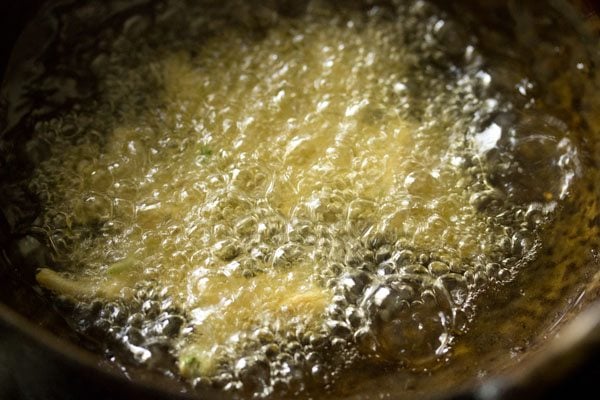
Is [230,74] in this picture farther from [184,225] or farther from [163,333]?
[163,333]

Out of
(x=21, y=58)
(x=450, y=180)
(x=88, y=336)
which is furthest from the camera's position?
(x=21, y=58)

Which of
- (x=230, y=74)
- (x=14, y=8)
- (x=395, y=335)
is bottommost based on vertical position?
(x=395, y=335)

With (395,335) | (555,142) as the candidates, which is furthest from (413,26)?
(395,335)

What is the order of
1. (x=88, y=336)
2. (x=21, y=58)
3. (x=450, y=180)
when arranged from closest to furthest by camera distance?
(x=88, y=336), (x=450, y=180), (x=21, y=58)

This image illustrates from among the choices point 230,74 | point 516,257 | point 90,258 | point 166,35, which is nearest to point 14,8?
point 166,35

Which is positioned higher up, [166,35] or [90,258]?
[166,35]

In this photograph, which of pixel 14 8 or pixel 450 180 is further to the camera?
pixel 14 8

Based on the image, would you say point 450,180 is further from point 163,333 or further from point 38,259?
point 38,259
